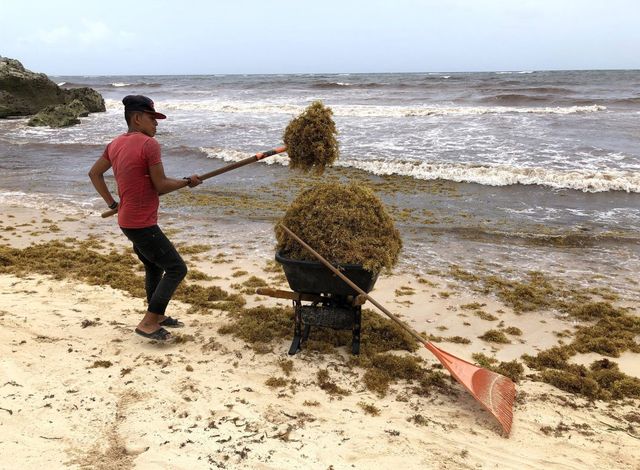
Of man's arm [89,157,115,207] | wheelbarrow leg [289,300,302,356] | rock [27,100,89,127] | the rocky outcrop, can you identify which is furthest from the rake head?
the rocky outcrop

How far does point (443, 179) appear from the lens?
1073 cm

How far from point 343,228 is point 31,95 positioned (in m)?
25.5

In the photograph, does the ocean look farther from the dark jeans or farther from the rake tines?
the rake tines

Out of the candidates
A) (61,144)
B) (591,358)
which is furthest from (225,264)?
(61,144)

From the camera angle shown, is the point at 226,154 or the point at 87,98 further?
the point at 87,98

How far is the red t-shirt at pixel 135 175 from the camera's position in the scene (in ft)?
11.1

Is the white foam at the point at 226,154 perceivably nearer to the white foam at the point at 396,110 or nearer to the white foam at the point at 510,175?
the white foam at the point at 510,175

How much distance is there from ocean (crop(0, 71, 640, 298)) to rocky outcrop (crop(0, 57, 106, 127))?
253 centimetres

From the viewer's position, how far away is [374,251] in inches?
138

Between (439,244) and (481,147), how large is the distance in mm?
7897

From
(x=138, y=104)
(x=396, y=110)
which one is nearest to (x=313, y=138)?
(x=138, y=104)

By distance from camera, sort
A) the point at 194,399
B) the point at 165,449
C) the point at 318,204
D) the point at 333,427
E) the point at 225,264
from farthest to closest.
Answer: the point at 225,264 < the point at 318,204 < the point at 194,399 < the point at 333,427 < the point at 165,449

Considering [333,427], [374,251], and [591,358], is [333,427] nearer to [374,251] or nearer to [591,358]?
[374,251]

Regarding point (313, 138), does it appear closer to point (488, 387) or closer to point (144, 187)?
point (144, 187)
